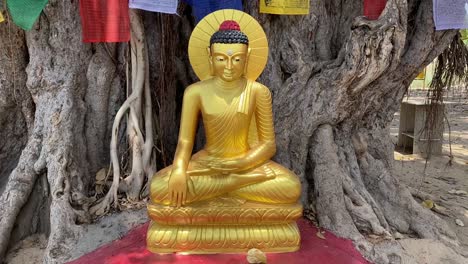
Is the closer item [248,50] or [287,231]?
[287,231]

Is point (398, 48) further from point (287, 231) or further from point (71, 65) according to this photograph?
point (71, 65)

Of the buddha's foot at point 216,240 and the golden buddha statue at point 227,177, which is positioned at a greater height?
the golden buddha statue at point 227,177

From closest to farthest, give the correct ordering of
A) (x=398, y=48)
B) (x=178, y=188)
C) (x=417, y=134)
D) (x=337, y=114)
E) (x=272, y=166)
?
(x=178, y=188) → (x=272, y=166) → (x=398, y=48) → (x=337, y=114) → (x=417, y=134)

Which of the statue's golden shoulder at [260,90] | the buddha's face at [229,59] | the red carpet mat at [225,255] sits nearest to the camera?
the red carpet mat at [225,255]

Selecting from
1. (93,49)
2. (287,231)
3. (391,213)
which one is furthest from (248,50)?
(391,213)

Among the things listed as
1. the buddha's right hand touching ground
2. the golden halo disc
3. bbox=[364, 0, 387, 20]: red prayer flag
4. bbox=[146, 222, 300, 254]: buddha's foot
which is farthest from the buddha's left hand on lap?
bbox=[364, 0, 387, 20]: red prayer flag

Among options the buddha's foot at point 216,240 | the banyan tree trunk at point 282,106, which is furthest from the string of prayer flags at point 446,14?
the buddha's foot at point 216,240

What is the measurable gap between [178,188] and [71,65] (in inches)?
60.4

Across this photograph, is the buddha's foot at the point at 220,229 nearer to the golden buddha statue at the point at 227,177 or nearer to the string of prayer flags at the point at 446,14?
the golden buddha statue at the point at 227,177

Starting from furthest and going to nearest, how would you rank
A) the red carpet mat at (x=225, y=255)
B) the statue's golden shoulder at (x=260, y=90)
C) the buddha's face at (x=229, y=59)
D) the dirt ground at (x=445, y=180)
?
the dirt ground at (x=445, y=180), the statue's golden shoulder at (x=260, y=90), the buddha's face at (x=229, y=59), the red carpet mat at (x=225, y=255)

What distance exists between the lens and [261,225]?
2514mm

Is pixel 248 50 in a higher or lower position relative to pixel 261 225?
higher

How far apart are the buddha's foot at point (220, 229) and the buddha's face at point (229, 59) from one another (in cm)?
85

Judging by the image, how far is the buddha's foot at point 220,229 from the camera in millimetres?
2457
